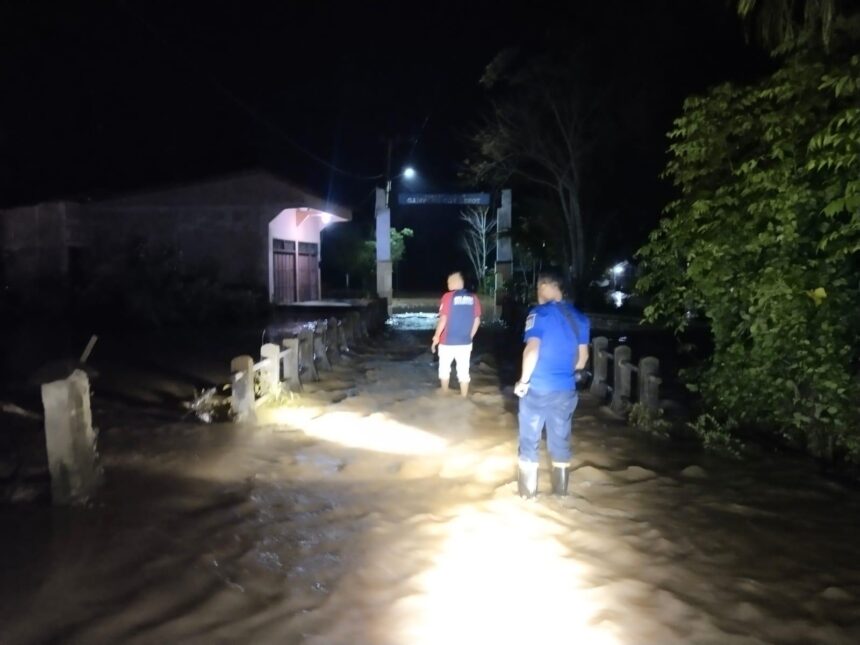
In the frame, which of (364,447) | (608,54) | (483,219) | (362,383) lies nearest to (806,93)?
(364,447)

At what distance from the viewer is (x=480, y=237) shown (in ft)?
138

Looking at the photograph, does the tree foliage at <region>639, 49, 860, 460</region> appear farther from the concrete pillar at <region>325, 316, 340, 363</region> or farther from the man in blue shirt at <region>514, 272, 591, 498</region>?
the concrete pillar at <region>325, 316, 340, 363</region>

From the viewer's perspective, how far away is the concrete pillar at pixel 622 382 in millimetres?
9953

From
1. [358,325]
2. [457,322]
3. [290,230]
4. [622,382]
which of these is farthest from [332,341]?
[290,230]

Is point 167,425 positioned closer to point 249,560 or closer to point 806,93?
point 249,560

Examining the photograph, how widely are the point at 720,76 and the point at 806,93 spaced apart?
5730 millimetres

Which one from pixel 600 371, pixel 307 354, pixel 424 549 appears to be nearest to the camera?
pixel 424 549

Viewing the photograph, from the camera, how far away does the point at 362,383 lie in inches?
490

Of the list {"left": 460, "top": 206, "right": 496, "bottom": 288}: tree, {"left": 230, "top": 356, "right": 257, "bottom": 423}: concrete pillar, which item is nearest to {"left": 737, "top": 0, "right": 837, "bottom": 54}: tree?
{"left": 230, "top": 356, "right": 257, "bottom": 423}: concrete pillar

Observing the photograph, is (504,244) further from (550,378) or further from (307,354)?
(550,378)

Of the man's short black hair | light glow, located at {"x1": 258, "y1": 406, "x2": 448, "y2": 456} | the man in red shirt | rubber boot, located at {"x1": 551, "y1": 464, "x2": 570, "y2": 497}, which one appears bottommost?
light glow, located at {"x1": 258, "y1": 406, "x2": 448, "y2": 456}

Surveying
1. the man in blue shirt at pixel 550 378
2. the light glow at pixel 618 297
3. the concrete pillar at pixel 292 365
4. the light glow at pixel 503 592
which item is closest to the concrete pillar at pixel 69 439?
the light glow at pixel 503 592

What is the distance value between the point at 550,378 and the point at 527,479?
0.91 metres

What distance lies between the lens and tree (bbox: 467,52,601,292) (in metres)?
24.1
